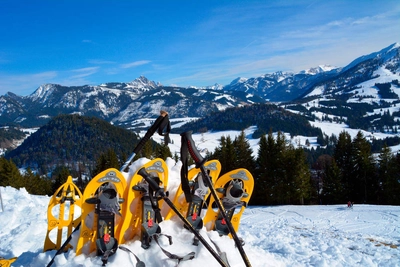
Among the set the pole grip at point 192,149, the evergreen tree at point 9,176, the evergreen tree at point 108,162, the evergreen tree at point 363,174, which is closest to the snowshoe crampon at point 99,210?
the pole grip at point 192,149

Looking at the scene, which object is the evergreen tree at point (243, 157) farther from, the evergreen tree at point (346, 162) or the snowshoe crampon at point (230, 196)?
the snowshoe crampon at point (230, 196)

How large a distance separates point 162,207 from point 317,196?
3888 cm

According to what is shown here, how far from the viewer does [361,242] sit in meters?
11.4

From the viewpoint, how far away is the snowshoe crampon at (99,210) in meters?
7.11

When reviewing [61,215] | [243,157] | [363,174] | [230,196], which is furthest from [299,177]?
[61,215]

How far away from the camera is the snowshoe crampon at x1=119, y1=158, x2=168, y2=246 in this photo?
25.4 feet

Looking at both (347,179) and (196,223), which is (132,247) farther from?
(347,179)

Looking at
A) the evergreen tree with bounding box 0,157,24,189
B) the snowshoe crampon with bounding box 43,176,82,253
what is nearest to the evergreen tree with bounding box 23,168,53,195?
the evergreen tree with bounding box 0,157,24,189

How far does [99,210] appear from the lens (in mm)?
7176

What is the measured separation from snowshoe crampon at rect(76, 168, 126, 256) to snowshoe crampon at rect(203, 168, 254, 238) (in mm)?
3165

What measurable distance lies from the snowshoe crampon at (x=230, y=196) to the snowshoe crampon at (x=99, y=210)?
316 cm

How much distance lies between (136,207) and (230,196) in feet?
9.43

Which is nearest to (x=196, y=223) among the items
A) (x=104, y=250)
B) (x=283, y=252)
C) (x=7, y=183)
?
(x=104, y=250)

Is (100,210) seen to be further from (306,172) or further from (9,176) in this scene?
(9,176)
